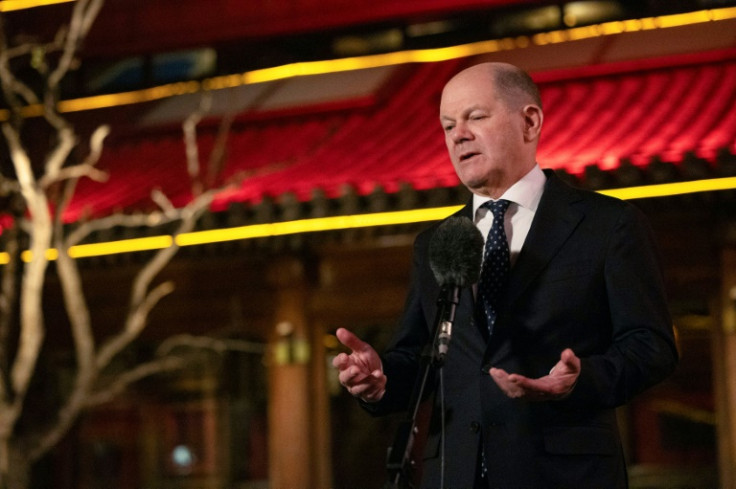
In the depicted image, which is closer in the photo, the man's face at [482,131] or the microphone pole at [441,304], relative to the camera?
the microphone pole at [441,304]

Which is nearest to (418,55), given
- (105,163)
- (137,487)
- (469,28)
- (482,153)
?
(469,28)

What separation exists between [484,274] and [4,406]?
16.6ft

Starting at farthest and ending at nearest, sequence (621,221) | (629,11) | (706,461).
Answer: (629,11) < (706,461) < (621,221)

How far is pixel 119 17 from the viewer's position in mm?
9016

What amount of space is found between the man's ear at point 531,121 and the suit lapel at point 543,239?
0.19 metres

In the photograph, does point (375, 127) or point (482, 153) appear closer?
point (482, 153)

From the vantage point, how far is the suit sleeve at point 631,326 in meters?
2.33

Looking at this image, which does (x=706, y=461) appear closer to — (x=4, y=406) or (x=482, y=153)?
(x=4, y=406)

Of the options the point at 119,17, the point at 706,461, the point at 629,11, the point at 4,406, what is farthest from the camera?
the point at 119,17

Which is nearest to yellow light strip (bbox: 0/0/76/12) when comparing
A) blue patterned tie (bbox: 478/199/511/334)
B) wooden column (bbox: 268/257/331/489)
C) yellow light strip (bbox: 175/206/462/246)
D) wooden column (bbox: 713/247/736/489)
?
yellow light strip (bbox: 175/206/462/246)

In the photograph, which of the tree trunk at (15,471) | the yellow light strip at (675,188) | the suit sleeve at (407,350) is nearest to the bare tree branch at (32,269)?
the tree trunk at (15,471)

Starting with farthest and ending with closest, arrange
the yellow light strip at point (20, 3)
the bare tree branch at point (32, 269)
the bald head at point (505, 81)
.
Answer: the yellow light strip at point (20, 3) → the bare tree branch at point (32, 269) → the bald head at point (505, 81)

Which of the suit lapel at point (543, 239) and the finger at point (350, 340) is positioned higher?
the suit lapel at point (543, 239)

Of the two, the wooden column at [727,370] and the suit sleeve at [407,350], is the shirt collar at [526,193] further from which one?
the wooden column at [727,370]
